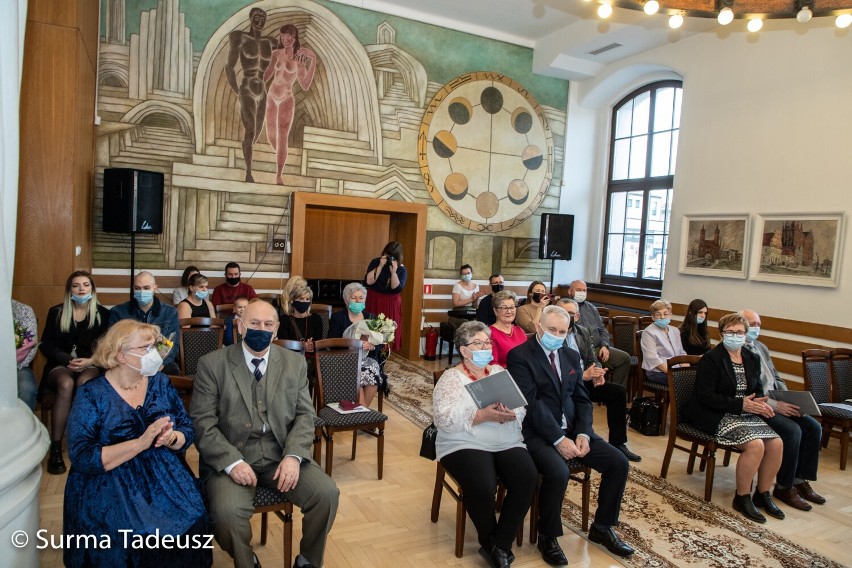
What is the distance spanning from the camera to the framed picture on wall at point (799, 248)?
6586 millimetres

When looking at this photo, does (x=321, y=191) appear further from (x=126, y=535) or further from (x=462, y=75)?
(x=126, y=535)

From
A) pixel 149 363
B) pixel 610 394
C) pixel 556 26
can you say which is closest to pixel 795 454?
pixel 610 394

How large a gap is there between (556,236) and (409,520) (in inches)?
264

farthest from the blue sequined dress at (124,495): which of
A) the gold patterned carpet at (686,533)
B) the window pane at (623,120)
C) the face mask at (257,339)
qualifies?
the window pane at (623,120)

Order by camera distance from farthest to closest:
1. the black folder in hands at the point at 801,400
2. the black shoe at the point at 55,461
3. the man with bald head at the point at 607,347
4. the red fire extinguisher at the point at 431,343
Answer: the red fire extinguisher at the point at 431,343
the man with bald head at the point at 607,347
the black folder in hands at the point at 801,400
the black shoe at the point at 55,461

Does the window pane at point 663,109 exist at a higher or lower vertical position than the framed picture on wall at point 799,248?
higher

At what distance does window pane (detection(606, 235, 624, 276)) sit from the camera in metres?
10.0

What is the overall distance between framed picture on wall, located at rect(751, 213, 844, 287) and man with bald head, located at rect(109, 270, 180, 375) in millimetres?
6692

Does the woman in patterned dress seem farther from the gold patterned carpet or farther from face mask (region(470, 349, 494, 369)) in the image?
→ face mask (region(470, 349, 494, 369))

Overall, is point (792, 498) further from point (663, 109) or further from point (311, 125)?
point (311, 125)

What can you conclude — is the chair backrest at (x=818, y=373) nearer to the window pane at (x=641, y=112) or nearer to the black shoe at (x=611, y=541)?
the black shoe at (x=611, y=541)

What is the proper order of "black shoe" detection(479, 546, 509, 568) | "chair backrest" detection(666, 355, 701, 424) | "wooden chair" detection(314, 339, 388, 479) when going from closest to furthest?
"black shoe" detection(479, 546, 509, 568), "wooden chair" detection(314, 339, 388, 479), "chair backrest" detection(666, 355, 701, 424)

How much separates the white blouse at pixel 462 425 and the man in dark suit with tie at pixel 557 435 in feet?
0.53

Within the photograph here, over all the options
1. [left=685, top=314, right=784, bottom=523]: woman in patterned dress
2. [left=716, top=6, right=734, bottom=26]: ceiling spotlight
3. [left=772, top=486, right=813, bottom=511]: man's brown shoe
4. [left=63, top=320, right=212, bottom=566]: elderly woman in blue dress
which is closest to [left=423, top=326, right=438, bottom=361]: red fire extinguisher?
[left=685, top=314, right=784, bottom=523]: woman in patterned dress
